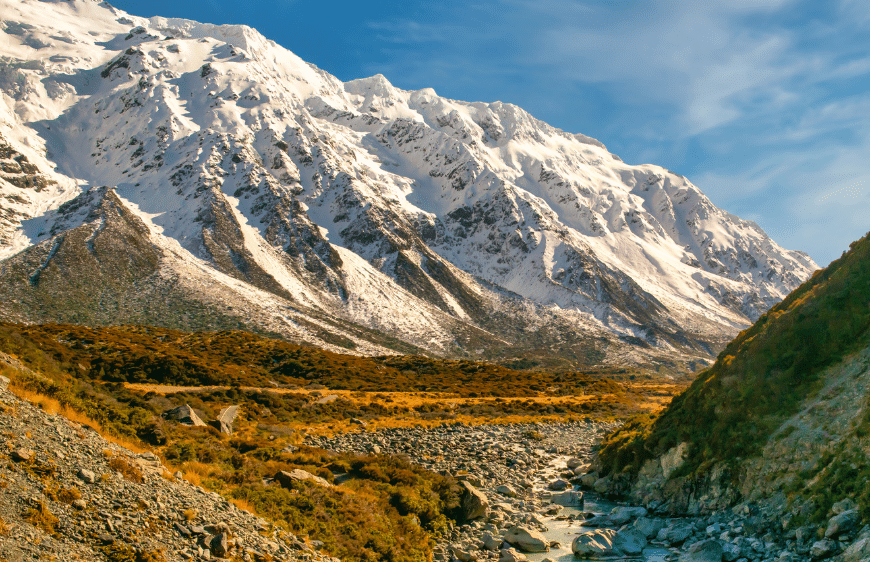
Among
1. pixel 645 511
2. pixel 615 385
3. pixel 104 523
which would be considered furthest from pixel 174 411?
pixel 615 385

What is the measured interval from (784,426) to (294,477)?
60.4ft

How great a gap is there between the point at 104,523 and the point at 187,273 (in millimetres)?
174130

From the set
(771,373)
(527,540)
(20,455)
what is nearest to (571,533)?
(527,540)

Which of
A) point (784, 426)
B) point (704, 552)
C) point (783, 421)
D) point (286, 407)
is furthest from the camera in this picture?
point (286, 407)

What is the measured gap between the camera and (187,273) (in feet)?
558

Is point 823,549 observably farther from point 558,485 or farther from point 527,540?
point 558,485

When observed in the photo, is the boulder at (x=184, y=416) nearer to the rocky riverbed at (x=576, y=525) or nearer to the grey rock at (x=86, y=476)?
the rocky riverbed at (x=576, y=525)

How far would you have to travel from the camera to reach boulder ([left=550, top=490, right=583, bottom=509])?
25.4m

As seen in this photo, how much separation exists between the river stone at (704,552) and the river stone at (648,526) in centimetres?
217

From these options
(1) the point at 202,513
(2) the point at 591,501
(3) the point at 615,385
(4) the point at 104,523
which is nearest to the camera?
(4) the point at 104,523

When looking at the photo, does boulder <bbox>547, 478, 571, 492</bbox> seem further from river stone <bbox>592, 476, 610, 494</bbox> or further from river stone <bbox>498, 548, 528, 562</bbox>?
river stone <bbox>498, 548, 528, 562</bbox>

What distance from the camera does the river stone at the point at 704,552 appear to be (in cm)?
1727

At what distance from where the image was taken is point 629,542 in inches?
774

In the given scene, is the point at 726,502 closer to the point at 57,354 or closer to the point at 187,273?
the point at 57,354
